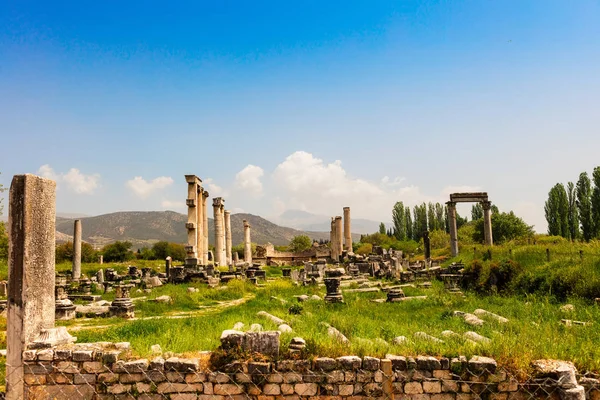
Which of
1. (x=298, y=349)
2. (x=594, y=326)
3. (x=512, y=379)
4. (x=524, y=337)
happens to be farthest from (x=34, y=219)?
(x=594, y=326)

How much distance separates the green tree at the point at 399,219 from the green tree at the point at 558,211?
30.4m

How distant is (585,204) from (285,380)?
46.4 metres

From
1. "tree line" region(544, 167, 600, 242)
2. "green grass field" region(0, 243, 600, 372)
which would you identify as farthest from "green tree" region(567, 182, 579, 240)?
"green grass field" region(0, 243, 600, 372)

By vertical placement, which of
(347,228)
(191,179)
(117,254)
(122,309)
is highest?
(191,179)

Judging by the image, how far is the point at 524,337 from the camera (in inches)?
307

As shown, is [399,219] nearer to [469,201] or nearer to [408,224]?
[408,224]

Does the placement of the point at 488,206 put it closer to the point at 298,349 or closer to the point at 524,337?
the point at 524,337

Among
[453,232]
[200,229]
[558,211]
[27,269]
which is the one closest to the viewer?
[27,269]

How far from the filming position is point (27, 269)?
7.05 meters

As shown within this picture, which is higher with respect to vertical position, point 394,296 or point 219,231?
point 219,231

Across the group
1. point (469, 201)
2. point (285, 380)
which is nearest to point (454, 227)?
point (469, 201)

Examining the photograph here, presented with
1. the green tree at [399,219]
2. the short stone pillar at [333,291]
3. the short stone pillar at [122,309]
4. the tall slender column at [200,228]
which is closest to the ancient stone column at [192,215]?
the tall slender column at [200,228]

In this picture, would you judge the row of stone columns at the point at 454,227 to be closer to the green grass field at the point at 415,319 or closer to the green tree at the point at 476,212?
the green grass field at the point at 415,319

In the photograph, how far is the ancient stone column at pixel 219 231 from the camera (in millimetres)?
33375
